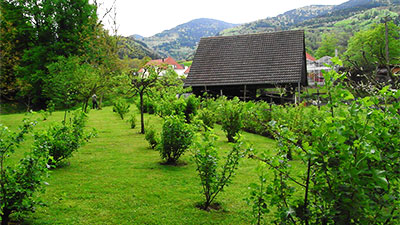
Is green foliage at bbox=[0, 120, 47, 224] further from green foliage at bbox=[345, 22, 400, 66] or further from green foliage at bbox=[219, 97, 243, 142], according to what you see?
green foliage at bbox=[219, 97, 243, 142]

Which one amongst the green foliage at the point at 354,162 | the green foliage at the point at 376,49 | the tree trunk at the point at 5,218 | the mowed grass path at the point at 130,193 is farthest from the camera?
the mowed grass path at the point at 130,193

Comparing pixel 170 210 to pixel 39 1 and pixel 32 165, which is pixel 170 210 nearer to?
pixel 32 165

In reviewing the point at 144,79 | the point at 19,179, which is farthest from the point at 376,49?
the point at 19,179

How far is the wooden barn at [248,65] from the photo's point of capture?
19156 mm

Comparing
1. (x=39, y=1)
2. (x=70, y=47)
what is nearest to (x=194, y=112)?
(x=70, y=47)

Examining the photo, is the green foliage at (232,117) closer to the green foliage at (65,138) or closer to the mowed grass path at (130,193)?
the mowed grass path at (130,193)

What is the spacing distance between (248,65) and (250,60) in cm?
53

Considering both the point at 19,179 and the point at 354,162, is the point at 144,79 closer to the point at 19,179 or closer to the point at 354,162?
the point at 19,179

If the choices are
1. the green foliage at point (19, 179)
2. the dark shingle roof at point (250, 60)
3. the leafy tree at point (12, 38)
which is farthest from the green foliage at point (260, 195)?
the leafy tree at point (12, 38)

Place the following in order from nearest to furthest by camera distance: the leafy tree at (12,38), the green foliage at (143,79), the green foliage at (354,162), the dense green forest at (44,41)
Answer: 1. the green foliage at (354,162)
2. the green foliage at (143,79)
3. the leafy tree at (12,38)
4. the dense green forest at (44,41)

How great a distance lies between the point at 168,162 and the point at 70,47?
74.4 ft

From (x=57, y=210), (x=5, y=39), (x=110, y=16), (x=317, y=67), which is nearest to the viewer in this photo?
(x=57, y=210)

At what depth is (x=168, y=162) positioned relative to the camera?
7.21 meters

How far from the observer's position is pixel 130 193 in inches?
207
